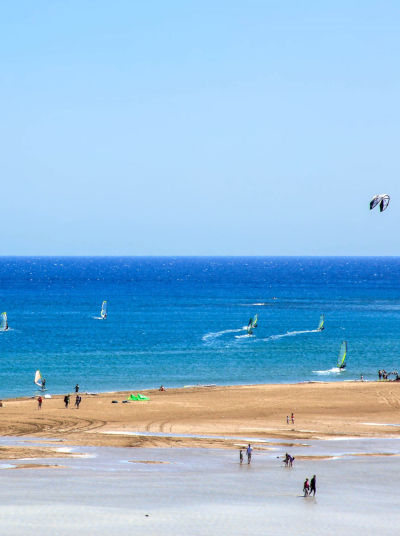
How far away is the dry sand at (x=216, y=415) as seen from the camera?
48.0 meters

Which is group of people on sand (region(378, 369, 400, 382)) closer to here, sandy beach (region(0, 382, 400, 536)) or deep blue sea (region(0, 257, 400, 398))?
deep blue sea (region(0, 257, 400, 398))

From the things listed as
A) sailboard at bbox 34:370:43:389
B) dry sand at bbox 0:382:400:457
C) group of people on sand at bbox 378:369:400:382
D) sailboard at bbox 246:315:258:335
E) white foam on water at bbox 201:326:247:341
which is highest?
sailboard at bbox 246:315:258:335

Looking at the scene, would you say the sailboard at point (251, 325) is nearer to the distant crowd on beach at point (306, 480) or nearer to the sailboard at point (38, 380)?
the sailboard at point (38, 380)

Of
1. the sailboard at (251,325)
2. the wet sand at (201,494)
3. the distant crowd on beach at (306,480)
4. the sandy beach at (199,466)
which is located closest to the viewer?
the wet sand at (201,494)

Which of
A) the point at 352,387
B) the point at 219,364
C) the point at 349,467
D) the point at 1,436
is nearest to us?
the point at 349,467

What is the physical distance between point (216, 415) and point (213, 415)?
0.64 ft

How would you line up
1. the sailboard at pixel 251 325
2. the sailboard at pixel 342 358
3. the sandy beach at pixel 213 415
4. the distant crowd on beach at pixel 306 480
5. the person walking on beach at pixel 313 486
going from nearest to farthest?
the person walking on beach at pixel 313 486, the distant crowd on beach at pixel 306 480, the sandy beach at pixel 213 415, the sailboard at pixel 342 358, the sailboard at pixel 251 325

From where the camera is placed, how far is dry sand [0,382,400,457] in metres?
48.0

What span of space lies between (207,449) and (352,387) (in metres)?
28.9

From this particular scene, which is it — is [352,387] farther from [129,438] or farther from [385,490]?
[385,490]

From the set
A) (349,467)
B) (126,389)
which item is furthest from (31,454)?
(126,389)

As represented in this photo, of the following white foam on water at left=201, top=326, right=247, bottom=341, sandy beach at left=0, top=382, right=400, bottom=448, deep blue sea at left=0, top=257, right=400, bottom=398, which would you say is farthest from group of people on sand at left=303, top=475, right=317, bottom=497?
white foam on water at left=201, top=326, right=247, bottom=341

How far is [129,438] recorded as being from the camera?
46.3 metres

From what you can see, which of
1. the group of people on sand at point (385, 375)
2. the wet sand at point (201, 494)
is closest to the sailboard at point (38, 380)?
the wet sand at point (201, 494)
